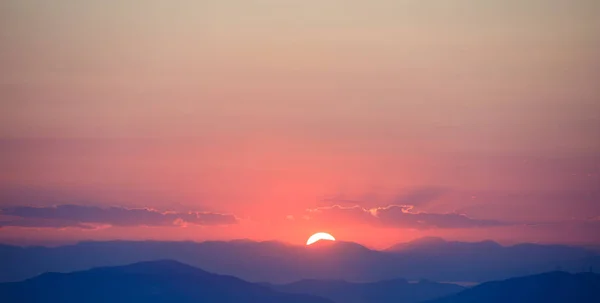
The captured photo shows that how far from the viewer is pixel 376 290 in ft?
28.1

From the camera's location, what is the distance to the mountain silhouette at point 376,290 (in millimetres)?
8445

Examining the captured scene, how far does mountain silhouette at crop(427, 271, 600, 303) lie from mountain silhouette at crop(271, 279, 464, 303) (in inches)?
13.3

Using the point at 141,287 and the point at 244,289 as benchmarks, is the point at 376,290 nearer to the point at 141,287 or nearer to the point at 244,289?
the point at 244,289

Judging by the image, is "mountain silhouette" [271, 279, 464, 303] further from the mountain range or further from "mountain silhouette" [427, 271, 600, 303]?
"mountain silhouette" [427, 271, 600, 303]

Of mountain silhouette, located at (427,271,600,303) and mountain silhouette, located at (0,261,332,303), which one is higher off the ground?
mountain silhouette, located at (427,271,600,303)

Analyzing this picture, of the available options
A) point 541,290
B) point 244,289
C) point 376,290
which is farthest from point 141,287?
point 541,290

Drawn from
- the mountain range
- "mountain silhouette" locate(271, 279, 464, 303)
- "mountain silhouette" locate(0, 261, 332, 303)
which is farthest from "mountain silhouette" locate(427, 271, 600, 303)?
"mountain silhouette" locate(0, 261, 332, 303)

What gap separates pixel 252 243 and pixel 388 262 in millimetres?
1888

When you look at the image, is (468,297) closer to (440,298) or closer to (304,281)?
(440,298)

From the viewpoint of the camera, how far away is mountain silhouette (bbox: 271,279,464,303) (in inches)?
332

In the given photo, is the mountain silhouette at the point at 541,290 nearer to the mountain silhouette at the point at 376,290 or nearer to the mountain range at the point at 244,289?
the mountain range at the point at 244,289

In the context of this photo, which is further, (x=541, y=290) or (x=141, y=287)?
(x=141, y=287)

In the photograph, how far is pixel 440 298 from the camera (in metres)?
8.68

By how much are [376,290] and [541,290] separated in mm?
2146
